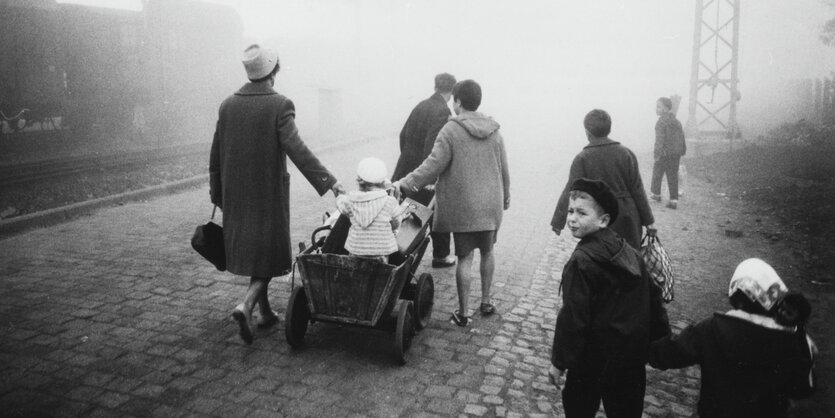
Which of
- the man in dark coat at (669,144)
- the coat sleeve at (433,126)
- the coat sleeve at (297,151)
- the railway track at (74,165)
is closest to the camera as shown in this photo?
the coat sleeve at (297,151)

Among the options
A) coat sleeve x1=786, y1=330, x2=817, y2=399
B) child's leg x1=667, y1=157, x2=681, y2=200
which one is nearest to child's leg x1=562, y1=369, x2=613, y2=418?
coat sleeve x1=786, y1=330, x2=817, y2=399

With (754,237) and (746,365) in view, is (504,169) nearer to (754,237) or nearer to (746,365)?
(746,365)

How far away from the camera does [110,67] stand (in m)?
18.2

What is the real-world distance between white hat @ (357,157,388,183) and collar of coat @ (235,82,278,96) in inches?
37.8

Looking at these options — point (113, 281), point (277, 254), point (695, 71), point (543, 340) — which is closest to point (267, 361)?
point (277, 254)

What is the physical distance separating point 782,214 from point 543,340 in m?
6.25

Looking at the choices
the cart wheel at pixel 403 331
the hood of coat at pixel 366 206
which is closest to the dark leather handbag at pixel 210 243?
the hood of coat at pixel 366 206

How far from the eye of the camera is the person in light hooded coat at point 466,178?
4512 millimetres

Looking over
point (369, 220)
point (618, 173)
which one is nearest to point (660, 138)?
point (618, 173)

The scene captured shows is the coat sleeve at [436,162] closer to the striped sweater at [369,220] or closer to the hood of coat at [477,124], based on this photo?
the hood of coat at [477,124]

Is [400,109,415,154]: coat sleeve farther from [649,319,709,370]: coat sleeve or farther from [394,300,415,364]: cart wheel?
[649,319,709,370]: coat sleeve

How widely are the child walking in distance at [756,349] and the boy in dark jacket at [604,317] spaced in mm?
275

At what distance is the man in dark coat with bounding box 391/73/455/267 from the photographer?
600 centimetres

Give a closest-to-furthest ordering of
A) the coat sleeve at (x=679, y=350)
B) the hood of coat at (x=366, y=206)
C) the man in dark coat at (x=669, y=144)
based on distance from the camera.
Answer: the coat sleeve at (x=679, y=350) → the hood of coat at (x=366, y=206) → the man in dark coat at (x=669, y=144)
